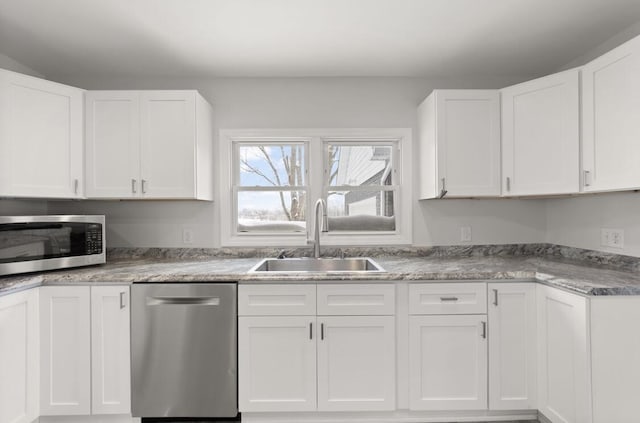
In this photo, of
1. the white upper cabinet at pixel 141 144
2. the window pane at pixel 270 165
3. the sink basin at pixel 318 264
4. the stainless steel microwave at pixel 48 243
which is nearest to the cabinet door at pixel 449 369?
the sink basin at pixel 318 264

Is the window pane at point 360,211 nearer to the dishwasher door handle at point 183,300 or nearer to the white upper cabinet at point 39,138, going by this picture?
the dishwasher door handle at point 183,300

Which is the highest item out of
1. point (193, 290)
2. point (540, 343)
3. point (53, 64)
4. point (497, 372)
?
point (53, 64)

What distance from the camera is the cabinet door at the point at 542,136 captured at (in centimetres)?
200

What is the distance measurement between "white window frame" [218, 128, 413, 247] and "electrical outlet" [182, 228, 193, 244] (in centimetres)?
24

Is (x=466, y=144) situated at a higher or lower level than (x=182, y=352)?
higher

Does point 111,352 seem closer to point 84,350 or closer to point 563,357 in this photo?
point 84,350

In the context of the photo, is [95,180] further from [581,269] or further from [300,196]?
[581,269]

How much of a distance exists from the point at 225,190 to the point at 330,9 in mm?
1499

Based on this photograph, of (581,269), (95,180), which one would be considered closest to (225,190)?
(95,180)

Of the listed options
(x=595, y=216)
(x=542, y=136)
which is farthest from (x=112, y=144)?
(x=595, y=216)

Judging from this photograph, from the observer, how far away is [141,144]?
7.54ft

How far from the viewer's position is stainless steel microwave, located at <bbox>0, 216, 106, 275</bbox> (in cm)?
188

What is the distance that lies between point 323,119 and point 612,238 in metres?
2.11

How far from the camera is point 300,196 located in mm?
2762
